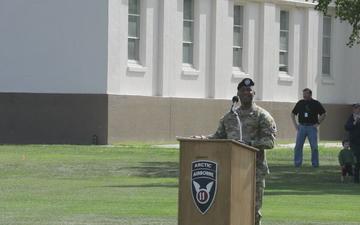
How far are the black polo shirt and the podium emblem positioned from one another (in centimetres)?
1995

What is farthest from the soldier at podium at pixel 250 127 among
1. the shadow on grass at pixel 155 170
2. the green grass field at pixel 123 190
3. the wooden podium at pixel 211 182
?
the shadow on grass at pixel 155 170

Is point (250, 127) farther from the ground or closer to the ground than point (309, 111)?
closer to the ground

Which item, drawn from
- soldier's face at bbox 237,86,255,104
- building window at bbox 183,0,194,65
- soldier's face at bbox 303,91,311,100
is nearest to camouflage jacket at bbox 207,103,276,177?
soldier's face at bbox 237,86,255,104

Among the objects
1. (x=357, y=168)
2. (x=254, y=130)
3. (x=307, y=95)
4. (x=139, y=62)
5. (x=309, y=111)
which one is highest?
(x=139, y=62)

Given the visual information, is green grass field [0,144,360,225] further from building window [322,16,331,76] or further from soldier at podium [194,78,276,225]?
building window [322,16,331,76]

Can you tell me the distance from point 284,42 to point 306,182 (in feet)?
83.1

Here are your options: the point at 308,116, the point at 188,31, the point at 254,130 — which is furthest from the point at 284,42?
the point at 254,130

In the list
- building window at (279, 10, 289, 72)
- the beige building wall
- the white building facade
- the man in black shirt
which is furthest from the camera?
building window at (279, 10, 289, 72)

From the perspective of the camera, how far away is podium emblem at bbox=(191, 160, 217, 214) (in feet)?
43.7

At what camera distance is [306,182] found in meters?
27.2

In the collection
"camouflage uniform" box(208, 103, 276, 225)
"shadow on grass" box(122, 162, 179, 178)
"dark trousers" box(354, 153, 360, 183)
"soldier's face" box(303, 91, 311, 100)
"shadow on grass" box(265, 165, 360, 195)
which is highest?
"soldier's face" box(303, 91, 311, 100)

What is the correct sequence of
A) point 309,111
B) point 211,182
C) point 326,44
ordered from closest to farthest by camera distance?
1. point 211,182
2. point 309,111
3. point 326,44

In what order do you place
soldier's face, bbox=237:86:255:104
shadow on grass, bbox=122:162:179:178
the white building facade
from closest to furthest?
1. soldier's face, bbox=237:86:255:104
2. shadow on grass, bbox=122:162:179:178
3. the white building facade

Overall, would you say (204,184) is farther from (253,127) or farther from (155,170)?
(155,170)
